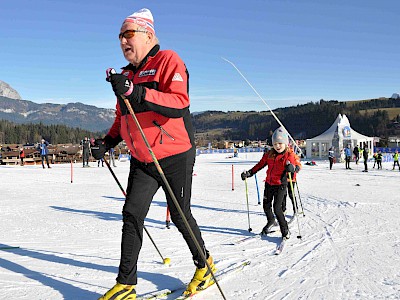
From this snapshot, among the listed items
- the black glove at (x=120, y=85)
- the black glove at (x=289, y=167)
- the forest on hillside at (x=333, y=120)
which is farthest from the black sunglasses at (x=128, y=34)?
the forest on hillside at (x=333, y=120)

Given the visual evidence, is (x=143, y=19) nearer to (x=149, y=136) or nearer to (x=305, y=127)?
(x=149, y=136)

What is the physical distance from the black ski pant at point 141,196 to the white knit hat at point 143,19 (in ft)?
3.46

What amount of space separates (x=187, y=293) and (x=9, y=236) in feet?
13.1

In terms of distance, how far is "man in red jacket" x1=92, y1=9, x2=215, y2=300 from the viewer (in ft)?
10.2

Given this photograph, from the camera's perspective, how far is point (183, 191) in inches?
133

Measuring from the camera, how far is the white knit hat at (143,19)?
3225 millimetres

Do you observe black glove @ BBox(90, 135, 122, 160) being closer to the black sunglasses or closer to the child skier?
the black sunglasses

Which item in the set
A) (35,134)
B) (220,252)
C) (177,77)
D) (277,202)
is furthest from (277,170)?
(35,134)

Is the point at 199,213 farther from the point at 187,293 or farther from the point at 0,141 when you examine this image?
the point at 0,141

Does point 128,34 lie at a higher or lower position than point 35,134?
lower

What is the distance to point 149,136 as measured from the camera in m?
3.21

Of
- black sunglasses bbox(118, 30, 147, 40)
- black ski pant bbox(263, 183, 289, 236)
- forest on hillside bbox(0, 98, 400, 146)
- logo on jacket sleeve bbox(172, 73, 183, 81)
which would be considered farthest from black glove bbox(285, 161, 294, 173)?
forest on hillside bbox(0, 98, 400, 146)

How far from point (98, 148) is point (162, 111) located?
1.19 m

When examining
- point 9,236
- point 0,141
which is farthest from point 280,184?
point 0,141
